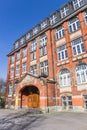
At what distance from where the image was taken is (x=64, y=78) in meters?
19.2

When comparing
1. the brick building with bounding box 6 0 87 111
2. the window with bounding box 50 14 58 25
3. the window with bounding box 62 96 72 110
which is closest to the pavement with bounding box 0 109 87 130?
the brick building with bounding box 6 0 87 111

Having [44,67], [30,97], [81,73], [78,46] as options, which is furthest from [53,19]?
[30,97]

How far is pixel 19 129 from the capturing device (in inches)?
358

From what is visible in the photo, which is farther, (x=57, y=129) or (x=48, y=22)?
(x=48, y=22)

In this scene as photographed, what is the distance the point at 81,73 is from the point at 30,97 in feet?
32.9

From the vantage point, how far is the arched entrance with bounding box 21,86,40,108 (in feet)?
70.2

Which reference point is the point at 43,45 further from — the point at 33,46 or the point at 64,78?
the point at 64,78

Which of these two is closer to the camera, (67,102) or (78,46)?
(67,102)

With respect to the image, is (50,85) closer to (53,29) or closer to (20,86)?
(20,86)

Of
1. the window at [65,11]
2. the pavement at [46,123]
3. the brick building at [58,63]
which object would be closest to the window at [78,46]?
the brick building at [58,63]

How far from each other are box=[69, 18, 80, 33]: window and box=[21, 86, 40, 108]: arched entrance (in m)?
11.2

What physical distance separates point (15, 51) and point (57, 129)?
77.9 feet

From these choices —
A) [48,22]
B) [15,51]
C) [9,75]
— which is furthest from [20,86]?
[48,22]

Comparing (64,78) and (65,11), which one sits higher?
(65,11)
